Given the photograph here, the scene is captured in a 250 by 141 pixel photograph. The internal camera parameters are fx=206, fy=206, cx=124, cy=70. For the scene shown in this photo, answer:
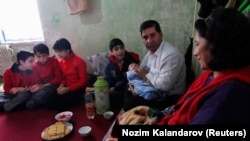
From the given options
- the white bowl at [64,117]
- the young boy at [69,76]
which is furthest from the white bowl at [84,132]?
the young boy at [69,76]

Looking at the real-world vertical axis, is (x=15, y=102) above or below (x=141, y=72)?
below

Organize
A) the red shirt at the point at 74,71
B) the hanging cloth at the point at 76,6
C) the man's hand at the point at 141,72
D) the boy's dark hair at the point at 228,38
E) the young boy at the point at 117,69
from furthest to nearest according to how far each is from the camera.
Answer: the hanging cloth at the point at 76,6 < the red shirt at the point at 74,71 < the young boy at the point at 117,69 < the man's hand at the point at 141,72 < the boy's dark hair at the point at 228,38

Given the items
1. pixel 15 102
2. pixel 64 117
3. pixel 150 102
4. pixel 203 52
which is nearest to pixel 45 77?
pixel 15 102

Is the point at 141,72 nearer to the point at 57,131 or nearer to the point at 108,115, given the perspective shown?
the point at 108,115

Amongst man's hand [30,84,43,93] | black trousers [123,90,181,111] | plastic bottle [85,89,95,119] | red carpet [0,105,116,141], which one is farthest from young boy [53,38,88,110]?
black trousers [123,90,181,111]

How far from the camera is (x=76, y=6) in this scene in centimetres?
252

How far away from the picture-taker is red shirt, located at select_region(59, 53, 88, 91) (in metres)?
2.29

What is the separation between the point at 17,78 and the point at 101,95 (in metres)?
1.08

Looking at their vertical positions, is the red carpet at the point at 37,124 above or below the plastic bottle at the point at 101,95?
below

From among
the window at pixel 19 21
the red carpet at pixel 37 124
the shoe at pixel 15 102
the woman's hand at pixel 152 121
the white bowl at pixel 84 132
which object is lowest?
the red carpet at pixel 37 124

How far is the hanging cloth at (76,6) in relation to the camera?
8.14ft

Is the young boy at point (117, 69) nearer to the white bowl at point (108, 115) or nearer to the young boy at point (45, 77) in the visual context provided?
the white bowl at point (108, 115)

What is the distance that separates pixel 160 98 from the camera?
1.66 meters

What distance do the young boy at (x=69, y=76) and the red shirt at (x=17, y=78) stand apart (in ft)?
1.12
